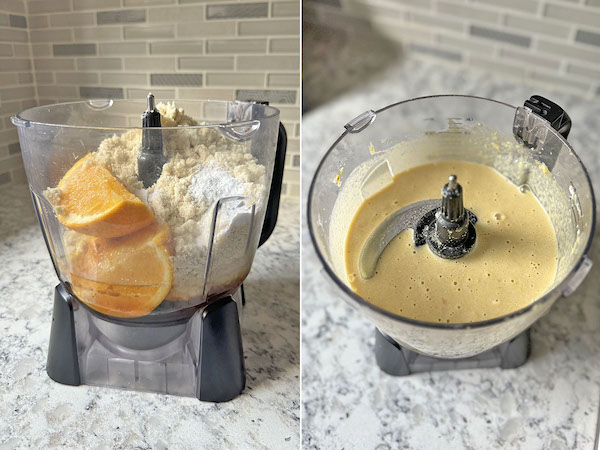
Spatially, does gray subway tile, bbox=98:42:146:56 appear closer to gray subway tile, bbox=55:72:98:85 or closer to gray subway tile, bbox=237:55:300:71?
gray subway tile, bbox=55:72:98:85

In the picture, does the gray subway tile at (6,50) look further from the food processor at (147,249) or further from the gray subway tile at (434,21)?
the gray subway tile at (434,21)

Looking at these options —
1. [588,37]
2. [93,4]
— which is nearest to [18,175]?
[93,4]

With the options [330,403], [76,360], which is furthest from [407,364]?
[76,360]

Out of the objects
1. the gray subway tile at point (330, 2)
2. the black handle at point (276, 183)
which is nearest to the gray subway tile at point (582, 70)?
the gray subway tile at point (330, 2)

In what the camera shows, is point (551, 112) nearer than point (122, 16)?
Yes

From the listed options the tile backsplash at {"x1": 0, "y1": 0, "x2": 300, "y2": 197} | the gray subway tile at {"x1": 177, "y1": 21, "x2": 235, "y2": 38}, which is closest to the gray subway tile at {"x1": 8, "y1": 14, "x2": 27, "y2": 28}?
the tile backsplash at {"x1": 0, "y1": 0, "x2": 300, "y2": 197}

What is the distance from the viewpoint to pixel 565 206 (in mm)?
425

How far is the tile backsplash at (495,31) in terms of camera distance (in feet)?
3.03

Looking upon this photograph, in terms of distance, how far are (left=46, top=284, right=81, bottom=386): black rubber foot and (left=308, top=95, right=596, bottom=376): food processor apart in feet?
0.90

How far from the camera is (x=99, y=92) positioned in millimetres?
1069

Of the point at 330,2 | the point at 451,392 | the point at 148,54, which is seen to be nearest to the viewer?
the point at 451,392

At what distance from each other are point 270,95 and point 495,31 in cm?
46

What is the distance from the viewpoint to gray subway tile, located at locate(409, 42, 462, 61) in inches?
39.4

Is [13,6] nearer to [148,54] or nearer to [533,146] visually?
[148,54]
